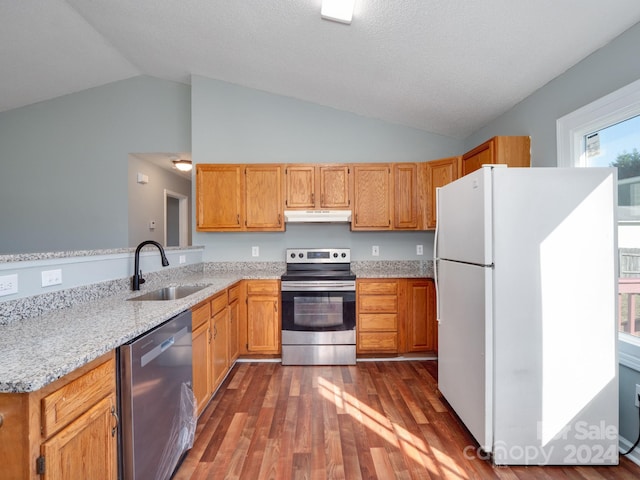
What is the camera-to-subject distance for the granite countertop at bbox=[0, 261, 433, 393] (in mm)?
891

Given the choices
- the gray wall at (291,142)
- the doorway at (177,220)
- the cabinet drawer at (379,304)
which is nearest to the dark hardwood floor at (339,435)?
the cabinet drawer at (379,304)

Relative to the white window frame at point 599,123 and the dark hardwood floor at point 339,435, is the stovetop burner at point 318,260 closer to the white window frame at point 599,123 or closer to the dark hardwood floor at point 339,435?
the dark hardwood floor at point 339,435

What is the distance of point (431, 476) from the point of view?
168 centimetres

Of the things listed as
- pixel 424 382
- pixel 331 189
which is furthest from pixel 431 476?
pixel 331 189

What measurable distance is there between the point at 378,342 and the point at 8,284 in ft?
9.34

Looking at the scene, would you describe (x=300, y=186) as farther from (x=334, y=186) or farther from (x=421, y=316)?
(x=421, y=316)

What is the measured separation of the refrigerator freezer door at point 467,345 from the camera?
175 centimetres

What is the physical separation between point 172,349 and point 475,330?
171 centimetres

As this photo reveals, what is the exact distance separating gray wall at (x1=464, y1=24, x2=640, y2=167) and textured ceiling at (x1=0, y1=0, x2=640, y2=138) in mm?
66

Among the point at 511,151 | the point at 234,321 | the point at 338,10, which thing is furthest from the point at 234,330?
the point at 511,151

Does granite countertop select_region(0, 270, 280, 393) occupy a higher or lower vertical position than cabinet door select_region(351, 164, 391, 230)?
lower

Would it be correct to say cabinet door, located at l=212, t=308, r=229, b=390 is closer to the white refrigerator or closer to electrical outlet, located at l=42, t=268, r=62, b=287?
electrical outlet, located at l=42, t=268, r=62, b=287

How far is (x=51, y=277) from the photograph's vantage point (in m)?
1.66

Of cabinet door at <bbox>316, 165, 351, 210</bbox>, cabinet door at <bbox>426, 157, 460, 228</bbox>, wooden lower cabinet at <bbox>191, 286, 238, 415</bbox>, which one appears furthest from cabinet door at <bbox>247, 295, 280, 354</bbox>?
cabinet door at <bbox>426, 157, 460, 228</bbox>
